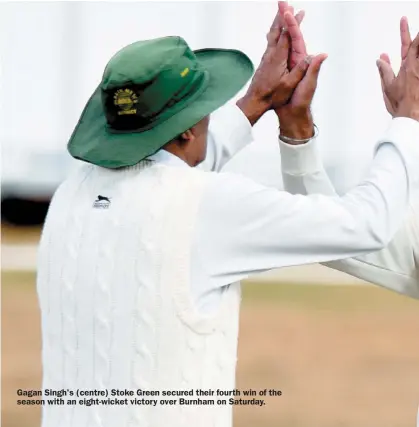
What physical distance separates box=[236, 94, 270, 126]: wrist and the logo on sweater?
540mm

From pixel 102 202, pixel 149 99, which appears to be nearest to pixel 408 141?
pixel 149 99

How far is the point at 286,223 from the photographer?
82.3 inches

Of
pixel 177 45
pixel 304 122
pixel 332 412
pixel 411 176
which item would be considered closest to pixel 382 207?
pixel 411 176

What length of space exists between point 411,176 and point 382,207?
0.10 m

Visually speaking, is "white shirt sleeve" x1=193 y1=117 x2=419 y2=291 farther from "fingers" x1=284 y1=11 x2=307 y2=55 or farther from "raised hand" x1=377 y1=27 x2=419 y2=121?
"fingers" x1=284 y1=11 x2=307 y2=55

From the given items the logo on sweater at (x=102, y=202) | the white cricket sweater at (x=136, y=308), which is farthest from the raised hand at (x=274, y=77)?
the logo on sweater at (x=102, y=202)

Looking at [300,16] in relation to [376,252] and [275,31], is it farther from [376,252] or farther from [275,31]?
[376,252]

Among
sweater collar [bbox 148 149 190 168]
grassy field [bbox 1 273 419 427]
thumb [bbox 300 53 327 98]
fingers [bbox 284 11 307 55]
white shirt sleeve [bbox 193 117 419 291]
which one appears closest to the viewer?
white shirt sleeve [bbox 193 117 419 291]

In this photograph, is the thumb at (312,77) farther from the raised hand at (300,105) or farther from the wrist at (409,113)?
the wrist at (409,113)

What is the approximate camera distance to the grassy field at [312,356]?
579 centimetres

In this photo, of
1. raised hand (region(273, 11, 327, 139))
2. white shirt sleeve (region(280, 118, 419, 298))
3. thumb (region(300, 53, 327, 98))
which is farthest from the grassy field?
thumb (region(300, 53, 327, 98))

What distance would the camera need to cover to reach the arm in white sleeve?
2.53 m

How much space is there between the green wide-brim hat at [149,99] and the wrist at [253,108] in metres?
0.32

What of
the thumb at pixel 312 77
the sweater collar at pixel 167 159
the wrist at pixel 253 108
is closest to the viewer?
the sweater collar at pixel 167 159
